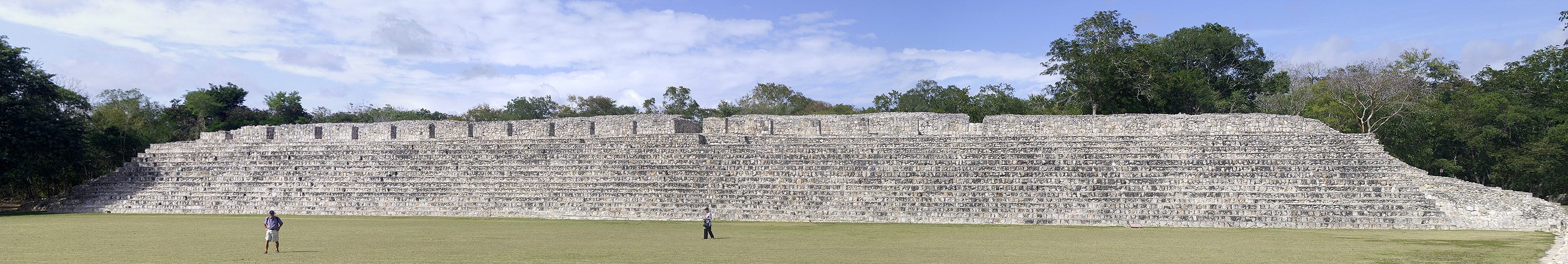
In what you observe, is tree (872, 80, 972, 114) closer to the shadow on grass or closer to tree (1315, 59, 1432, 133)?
tree (1315, 59, 1432, 133)

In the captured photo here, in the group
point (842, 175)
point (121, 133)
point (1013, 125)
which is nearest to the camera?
point (842, 175)

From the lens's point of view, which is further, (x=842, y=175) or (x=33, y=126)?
(x=33, y=126)

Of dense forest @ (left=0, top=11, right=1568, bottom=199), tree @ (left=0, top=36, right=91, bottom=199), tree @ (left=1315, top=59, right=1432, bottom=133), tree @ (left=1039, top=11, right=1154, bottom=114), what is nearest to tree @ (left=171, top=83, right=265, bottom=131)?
dense forest @ (left=0, top=11, right=1568, bottom=199)

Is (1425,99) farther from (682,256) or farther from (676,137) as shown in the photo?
(682,256)

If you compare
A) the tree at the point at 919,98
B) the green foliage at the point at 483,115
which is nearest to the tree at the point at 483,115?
the green foliage at the point at 483,115

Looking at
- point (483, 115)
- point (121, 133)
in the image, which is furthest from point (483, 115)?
point (121, 133)

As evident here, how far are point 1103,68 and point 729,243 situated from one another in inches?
671

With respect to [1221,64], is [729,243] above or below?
below

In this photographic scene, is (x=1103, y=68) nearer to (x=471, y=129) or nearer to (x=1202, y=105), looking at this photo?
(x=1202, y=105)

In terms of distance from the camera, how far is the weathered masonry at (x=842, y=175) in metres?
13.2

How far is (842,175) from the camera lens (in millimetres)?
15117

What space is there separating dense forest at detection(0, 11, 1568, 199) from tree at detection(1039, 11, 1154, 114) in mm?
40

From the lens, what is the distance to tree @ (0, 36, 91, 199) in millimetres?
17453

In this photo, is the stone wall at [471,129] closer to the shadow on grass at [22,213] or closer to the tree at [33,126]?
the tree at [33,126]
